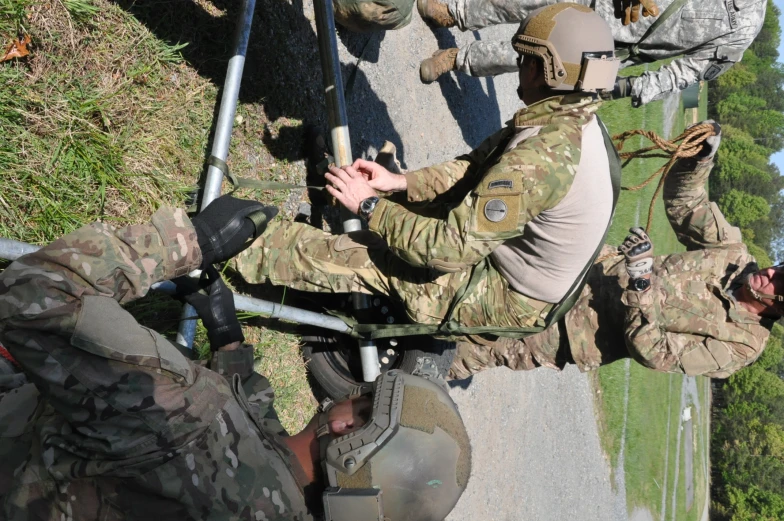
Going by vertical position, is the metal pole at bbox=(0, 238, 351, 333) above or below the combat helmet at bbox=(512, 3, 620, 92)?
below

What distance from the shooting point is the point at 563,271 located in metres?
3.10

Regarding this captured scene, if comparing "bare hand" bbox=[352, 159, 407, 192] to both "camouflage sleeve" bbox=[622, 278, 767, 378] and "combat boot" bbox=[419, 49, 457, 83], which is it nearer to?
"camouflage sleeve" bbox=[622, 278, 767, 378]

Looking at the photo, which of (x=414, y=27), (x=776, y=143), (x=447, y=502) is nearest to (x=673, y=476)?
(x=414, y=27)

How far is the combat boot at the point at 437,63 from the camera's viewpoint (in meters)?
5.65

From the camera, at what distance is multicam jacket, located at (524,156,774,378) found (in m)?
3.98

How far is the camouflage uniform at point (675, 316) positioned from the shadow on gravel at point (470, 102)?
8.47ft

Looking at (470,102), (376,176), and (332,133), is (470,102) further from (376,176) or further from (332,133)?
(376,176)

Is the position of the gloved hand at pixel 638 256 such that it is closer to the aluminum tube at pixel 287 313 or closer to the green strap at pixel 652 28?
the green strap at pixel 652 28

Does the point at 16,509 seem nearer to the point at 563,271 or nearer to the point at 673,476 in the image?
the point at 563,271

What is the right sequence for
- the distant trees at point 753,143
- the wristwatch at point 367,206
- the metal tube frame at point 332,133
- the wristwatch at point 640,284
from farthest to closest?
the distant trees at point 753,143, the wristwatch at point 640,284, the metal tube frame at point 332,133, the wristwatch at point 367,206

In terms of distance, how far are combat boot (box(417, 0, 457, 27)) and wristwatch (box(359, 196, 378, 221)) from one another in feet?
10.4

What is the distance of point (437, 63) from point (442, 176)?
7.59ft

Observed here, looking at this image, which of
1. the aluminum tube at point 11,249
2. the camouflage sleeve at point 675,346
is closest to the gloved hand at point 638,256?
the camouflage sleeve at point 675,346

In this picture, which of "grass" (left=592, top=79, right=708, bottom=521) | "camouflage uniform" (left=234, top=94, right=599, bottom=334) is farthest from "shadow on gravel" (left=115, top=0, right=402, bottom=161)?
"grass" (left=592, top=79, right=708, bottom=521)
